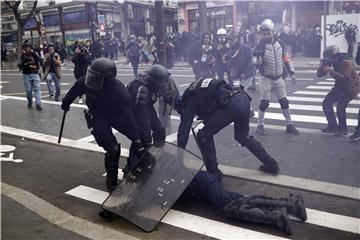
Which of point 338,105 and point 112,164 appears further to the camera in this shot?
point 338,105

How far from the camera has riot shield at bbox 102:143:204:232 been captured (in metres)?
4.05

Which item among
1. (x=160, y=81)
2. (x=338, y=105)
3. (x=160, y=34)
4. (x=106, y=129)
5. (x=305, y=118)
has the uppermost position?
(x=160, y=34)

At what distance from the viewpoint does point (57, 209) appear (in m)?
4.51

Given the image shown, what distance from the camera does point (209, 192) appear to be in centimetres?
427

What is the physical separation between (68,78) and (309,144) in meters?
14.2

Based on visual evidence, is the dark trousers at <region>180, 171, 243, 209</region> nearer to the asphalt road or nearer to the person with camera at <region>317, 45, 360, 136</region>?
the asphalt road

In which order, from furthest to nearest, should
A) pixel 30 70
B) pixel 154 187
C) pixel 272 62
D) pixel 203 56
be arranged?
1. pixel 203 56
2. pixel 30 70
3. pixel 272 62
4. pixel 154 187

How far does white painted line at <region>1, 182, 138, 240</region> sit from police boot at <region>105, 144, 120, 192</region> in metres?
0.69

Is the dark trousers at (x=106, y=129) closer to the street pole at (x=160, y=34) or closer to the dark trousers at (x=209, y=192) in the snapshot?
the dark trousers at (x=209, y=192)

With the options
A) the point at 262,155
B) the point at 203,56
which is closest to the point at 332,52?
the point at 262,155

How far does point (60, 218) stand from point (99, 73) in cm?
155

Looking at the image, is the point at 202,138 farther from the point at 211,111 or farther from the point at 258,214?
the point at 258,214

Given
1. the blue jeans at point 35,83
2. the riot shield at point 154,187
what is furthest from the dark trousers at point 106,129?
the blue jeans at point 35,83

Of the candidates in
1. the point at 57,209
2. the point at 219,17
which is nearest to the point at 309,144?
the point at 57,209
